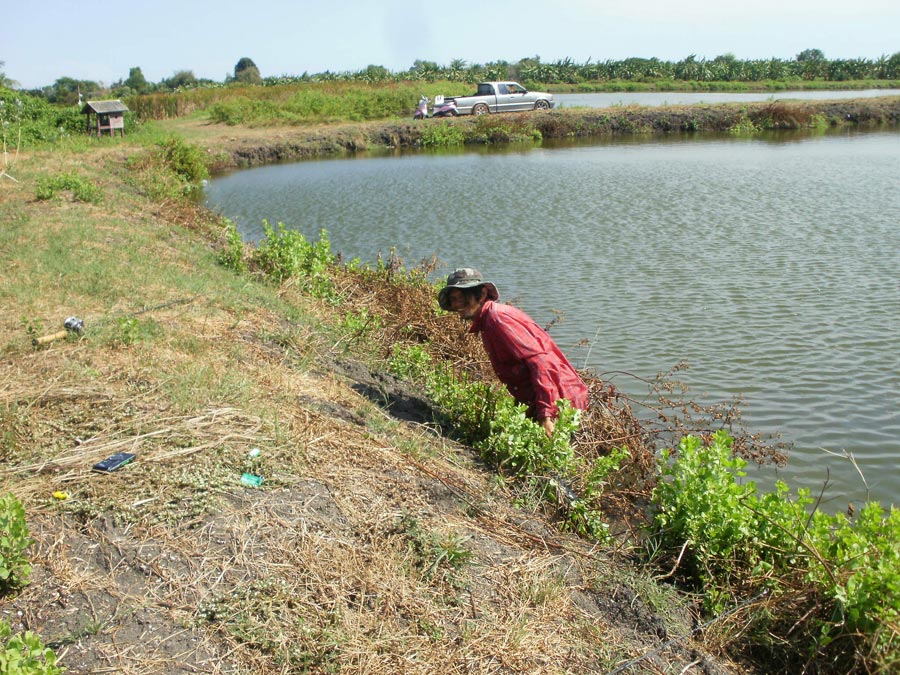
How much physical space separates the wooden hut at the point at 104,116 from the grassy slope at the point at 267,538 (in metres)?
22.6

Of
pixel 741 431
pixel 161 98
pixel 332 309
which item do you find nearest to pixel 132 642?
pixel 741 431

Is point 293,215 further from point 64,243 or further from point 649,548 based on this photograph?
point 649,548

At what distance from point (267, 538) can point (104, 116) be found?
26496mm

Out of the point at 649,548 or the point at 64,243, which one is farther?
the point at 64,243

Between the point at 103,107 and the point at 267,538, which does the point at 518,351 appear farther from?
the point at 103,107

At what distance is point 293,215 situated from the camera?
60.1ft

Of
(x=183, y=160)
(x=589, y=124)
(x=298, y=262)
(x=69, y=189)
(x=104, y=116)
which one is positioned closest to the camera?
(x=298, y=262)

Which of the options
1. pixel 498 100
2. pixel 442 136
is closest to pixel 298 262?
pixel 442 136

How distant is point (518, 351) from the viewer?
526 centimetres

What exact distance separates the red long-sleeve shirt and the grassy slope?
631 millimetres

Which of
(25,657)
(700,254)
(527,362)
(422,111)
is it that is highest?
(422,111)

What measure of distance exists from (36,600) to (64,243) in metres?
7.12

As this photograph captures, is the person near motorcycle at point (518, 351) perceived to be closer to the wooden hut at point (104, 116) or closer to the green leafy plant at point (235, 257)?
the green leafy plant at point (235, 257)

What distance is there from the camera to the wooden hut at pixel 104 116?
2575 cm
